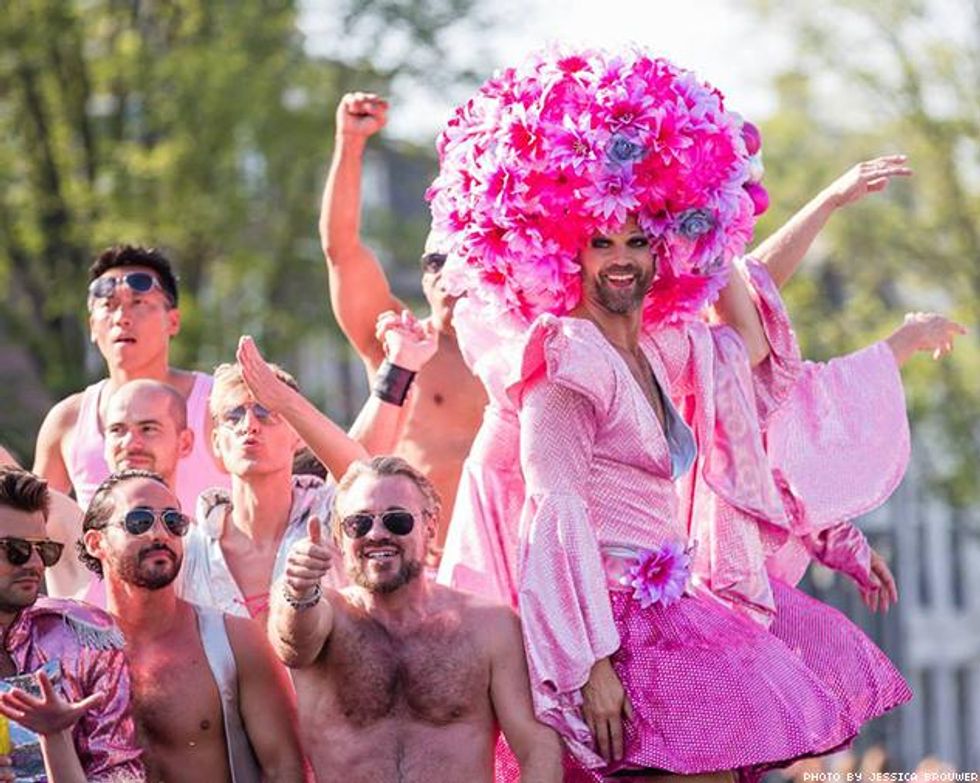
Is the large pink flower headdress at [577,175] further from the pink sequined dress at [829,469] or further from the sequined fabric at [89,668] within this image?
the sequined fabric at [89,668]

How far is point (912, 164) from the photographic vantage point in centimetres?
2720

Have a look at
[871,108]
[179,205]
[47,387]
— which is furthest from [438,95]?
[871,108]

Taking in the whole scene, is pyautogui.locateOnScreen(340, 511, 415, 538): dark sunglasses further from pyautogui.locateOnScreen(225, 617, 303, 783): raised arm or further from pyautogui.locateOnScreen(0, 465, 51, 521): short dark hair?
pyautogui.locateOnScreen(0, 465, 51, 521): short dark hair

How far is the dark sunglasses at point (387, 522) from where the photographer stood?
6.00 m

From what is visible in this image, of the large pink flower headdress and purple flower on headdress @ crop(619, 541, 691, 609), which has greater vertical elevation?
the large pink flower headdress

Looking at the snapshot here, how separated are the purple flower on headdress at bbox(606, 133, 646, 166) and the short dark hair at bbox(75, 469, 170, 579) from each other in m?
1.46

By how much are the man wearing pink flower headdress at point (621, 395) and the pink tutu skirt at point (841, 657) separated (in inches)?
5.6

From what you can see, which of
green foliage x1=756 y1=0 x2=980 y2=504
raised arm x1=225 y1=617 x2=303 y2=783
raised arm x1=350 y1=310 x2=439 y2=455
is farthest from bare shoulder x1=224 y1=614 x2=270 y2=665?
green foliage x1=756 y1=0 x2=980 y2=504

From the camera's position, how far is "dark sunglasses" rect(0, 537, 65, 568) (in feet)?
19.7

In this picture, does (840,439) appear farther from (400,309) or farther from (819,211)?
(400,309)

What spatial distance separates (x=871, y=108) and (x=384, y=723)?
869 inches

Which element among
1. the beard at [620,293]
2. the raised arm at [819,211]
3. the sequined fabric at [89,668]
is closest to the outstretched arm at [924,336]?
the raised arm at [819,211]

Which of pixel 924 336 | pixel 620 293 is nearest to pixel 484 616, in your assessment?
pixel 620 293

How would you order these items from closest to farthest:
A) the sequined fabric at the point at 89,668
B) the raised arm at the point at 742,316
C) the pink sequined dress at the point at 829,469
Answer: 1. the sequined fabric at the point at 89,668
2. the pink sequined dress at the point at 829,469
3. the raised arm at the point at 742,316
